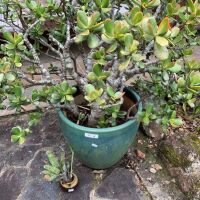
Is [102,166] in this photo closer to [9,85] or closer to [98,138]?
[98,138]

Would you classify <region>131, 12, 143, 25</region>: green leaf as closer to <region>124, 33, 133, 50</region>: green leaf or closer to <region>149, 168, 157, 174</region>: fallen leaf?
<region>124, 33, 133, 50</region>: green leaf

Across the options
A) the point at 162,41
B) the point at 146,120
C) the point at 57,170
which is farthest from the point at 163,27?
the point at 57,170

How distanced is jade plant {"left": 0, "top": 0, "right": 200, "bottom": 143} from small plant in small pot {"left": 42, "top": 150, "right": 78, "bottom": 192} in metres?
0.32

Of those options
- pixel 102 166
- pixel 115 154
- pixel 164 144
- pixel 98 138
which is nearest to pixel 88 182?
pixel 102 166

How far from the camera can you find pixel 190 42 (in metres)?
2.13

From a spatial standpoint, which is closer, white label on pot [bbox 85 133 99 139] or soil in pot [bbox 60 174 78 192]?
white label on pot [bbox 85 133 99 139]

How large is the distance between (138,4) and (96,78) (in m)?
0.46

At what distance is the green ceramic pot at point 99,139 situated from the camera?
2.07 m

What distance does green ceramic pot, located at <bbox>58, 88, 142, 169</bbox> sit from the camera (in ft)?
6.78

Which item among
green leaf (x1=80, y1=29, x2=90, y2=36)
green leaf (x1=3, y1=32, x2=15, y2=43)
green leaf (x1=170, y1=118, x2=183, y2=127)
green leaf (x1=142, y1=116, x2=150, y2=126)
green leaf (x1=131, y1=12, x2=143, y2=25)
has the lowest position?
green leaf (x1=142, y1=116, x2=150, y2=126)

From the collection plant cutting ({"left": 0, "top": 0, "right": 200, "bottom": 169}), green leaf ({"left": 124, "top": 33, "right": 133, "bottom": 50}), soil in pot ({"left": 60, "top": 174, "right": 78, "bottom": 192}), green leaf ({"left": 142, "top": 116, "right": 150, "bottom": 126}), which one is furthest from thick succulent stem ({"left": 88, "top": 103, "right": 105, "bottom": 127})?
green leaf ({"left": 124, "top": 33, "right": 133, "bottom": 50})

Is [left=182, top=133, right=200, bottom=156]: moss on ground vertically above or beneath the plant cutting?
beneath

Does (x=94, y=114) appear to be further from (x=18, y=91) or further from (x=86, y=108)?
(x=18, y=91)

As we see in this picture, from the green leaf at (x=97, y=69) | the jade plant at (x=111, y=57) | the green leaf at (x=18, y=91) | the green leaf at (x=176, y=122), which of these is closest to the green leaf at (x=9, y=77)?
the jade plant at (x=111, y=57)
